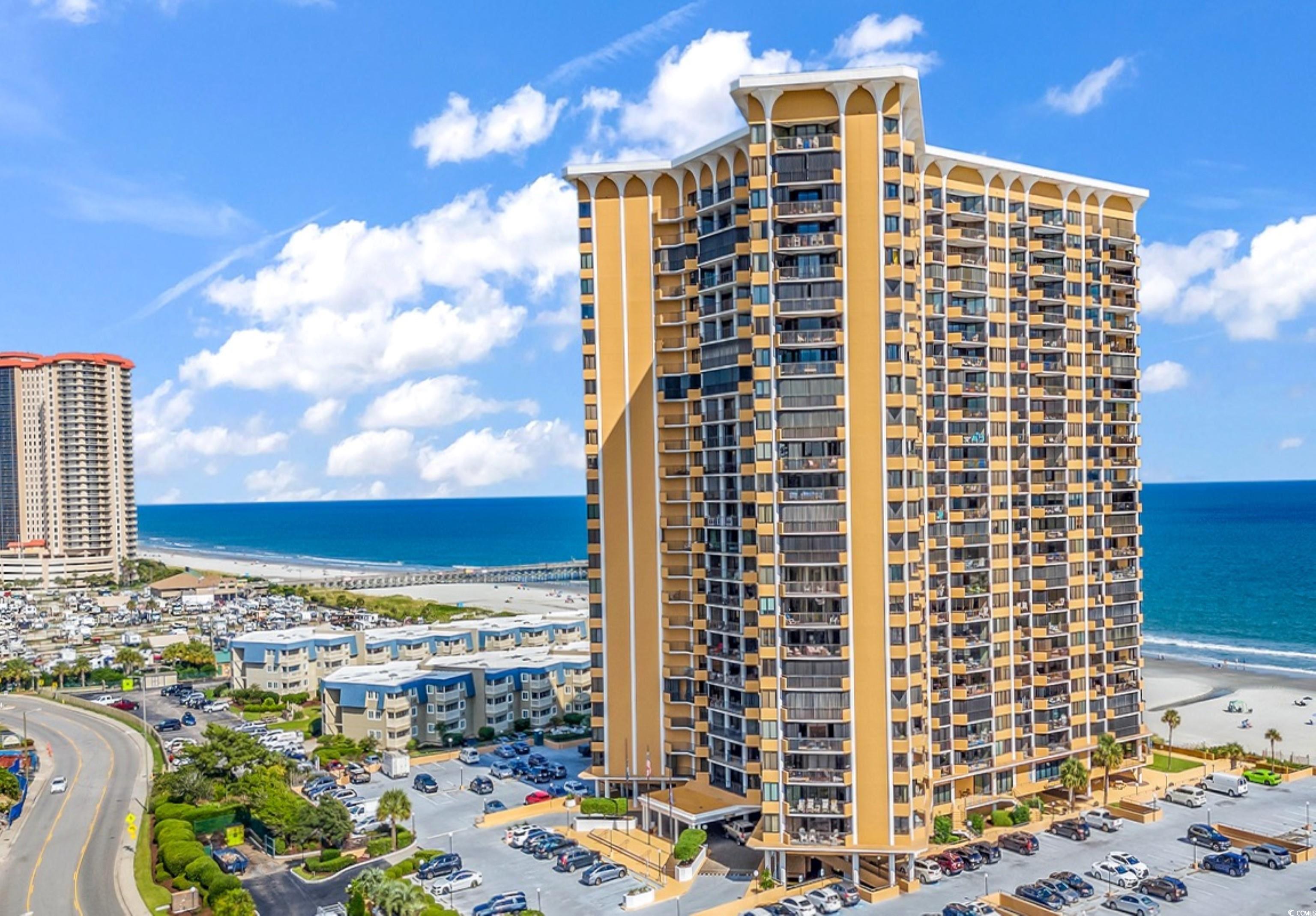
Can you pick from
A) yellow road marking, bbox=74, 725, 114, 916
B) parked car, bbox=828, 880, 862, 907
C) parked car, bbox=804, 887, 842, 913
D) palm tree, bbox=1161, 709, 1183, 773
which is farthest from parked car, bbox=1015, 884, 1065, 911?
yellow road marking, bbox=74, 725, 114, 916

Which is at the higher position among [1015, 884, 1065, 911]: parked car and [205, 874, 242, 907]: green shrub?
[205, 874, 242, 907]: green shrub

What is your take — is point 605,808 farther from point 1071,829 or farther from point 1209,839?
point 1209,839

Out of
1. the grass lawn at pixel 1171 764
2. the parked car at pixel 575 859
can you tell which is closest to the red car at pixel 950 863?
the parked car at pixel 575 859

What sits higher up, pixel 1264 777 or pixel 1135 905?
pixel 1135 905

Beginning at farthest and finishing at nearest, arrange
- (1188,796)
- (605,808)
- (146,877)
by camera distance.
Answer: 1. (1188,796)
2. (605,808)
3. (146,877)

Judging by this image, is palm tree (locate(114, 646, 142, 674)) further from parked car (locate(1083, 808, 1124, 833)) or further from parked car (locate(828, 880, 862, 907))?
parked car (locate(1083, 808, 1124, 833))

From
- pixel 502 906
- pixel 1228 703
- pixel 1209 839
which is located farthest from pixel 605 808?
pixel 1228 703

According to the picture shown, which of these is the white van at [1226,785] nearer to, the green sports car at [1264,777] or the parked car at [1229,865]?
the green sports car at [1264,777]
